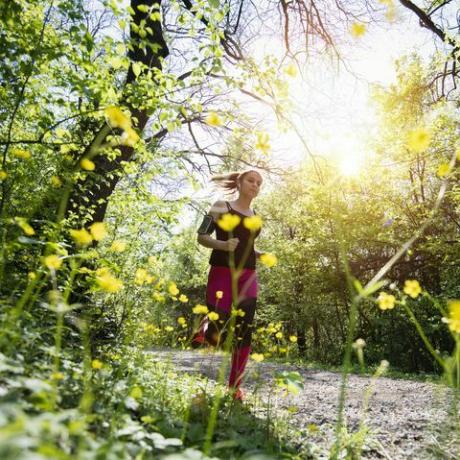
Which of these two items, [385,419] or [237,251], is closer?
[385,419]

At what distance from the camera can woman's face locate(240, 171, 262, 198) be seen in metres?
3.38

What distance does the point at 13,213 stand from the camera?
323 centimetres

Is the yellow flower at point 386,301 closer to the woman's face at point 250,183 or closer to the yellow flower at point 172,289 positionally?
the yellow flower at point 172,289

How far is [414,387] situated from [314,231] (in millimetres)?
5825

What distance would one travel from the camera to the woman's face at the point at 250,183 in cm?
338

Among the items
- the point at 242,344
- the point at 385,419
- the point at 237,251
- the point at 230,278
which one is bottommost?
the point at 385,419

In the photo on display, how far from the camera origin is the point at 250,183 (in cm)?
338

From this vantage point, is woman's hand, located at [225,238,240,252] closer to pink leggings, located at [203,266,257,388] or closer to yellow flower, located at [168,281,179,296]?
yellow flower, located at [168,281,179,296]

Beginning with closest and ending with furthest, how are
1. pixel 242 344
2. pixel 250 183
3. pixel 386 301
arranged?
pixel 386 301 → pixel 242 344 → pixel 250 183

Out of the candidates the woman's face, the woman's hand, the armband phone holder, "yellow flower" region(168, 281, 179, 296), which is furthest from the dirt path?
the woman's face

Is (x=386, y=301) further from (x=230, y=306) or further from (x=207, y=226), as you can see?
(x=207, y=226)

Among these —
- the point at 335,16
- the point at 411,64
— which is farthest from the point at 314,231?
the point at 335,16

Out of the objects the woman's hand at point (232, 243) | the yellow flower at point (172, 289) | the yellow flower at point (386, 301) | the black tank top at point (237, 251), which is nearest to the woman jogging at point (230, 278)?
the black tank top at point (237, 251)

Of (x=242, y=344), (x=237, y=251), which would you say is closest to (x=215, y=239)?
(x=237, y=251)
